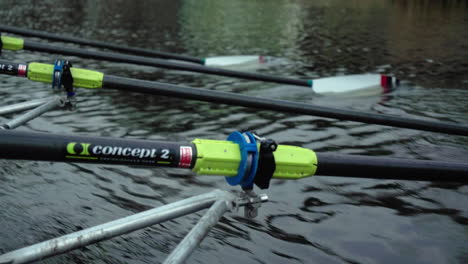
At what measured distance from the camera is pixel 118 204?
155 inches

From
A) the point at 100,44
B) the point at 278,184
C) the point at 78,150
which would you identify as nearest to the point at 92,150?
the point at 78,150

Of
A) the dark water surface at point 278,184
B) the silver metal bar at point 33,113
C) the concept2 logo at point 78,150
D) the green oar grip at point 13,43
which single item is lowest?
the dark water surface at point 278,184

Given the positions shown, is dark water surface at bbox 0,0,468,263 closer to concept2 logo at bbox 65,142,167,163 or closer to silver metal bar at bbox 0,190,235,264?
silver metal bar at bbox 0,190,235,264

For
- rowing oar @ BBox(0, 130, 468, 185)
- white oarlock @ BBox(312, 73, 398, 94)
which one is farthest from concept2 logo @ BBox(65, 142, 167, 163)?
white oarlock @ BBox(312, 73, 398, 94)

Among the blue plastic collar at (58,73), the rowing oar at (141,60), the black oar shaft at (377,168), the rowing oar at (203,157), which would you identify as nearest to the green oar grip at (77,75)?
the blue plastic collar at (58,73)

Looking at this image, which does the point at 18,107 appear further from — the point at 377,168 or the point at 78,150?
the point at 377,168

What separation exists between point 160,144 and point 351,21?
2030cm

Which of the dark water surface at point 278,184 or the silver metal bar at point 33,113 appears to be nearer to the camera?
the dark water surface at point 278,184

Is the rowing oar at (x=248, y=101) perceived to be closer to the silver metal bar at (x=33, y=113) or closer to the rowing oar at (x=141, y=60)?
the silver metal bar at (x=33, y=113)

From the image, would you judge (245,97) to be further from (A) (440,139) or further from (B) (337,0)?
(B) (337,0)

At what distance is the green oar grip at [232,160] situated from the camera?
245 cm

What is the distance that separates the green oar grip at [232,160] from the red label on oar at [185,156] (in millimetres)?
44

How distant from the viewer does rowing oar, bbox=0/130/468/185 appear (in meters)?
2.16

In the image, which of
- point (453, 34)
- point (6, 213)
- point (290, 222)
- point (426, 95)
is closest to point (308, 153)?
point (290, 222)
